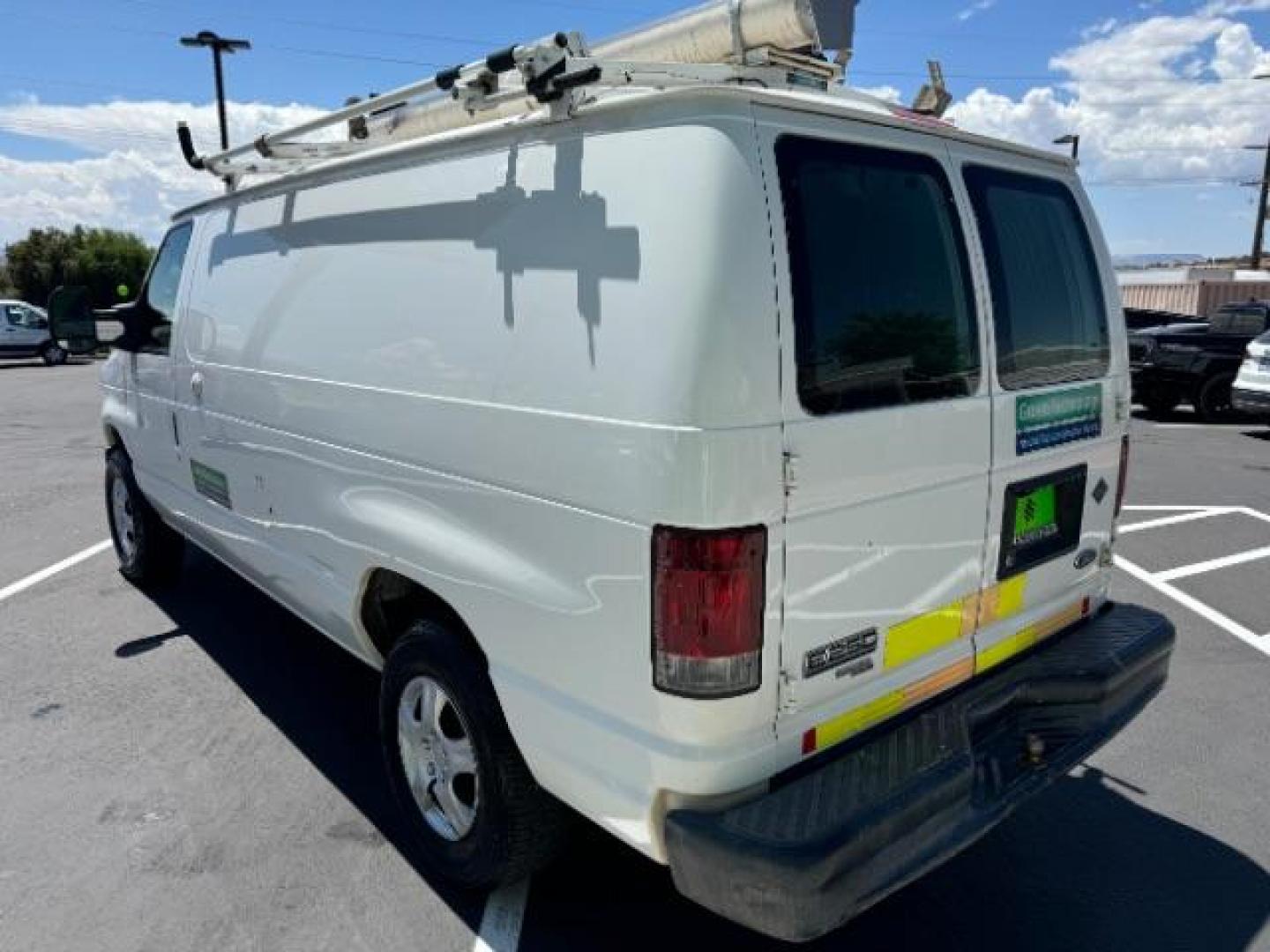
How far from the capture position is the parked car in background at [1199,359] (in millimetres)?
13000

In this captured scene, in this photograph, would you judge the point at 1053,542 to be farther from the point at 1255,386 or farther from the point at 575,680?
the point at 1255,386

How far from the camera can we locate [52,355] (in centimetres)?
2502

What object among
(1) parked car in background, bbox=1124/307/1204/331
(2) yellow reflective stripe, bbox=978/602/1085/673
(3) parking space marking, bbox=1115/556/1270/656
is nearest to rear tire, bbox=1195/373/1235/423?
(1) parked car in background, bbox=1124/307/1204/331

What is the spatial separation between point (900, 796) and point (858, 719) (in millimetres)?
264

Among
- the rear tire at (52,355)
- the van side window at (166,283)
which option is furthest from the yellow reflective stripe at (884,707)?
the rear tire at (52,355)

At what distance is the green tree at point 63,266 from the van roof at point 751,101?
46418mm

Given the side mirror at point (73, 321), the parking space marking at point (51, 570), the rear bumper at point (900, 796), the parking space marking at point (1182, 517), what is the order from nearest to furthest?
the rear bumper at point (900, 796) < the side mirror at point (73, 321) < the parking space marking at point (51, 570) < the parking space marking at point (1182, 517)

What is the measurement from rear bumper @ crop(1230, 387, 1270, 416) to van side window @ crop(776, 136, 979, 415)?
429 inches

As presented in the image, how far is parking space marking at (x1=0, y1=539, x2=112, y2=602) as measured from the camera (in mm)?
5805

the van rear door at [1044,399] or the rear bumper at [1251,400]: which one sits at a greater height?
the van rear door at [1044,399]

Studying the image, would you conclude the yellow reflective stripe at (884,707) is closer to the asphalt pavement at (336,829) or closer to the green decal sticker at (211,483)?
the asphalt pavement at (336,829)

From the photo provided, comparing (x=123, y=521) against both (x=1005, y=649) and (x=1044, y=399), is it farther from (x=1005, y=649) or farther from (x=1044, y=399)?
(x=1044, y=399)

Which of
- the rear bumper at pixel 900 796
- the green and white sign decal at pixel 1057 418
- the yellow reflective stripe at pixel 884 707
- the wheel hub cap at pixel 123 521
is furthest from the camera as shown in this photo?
the wheel hub cap at pixel 123 521

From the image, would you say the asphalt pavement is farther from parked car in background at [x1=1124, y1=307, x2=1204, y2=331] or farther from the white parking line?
parked car in background at [x1=1124, y1=307, x2=1204, y2=331]
